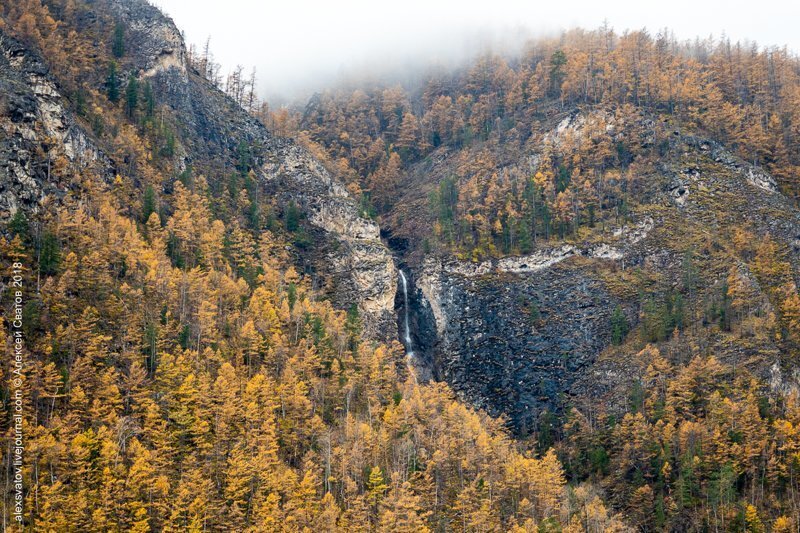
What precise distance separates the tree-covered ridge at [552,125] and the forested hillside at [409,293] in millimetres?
651

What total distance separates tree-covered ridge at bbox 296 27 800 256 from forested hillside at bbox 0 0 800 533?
65 centimetres

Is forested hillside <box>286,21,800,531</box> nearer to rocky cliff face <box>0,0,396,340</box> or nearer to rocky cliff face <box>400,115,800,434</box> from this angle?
rocky cliff face <box>400,115,800,434</box>

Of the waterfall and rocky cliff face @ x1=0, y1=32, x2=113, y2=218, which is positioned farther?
the waterfall

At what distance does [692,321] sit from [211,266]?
2659 inches

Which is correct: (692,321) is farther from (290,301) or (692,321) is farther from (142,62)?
(142,62)

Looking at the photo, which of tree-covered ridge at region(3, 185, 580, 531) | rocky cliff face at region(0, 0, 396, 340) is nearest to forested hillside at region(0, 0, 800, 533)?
tree-covered ridge at region(3, 185, 580, 531)

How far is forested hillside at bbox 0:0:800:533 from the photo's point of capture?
239 feet

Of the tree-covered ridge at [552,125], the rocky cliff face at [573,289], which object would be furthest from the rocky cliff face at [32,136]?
the tree-covered ridge at [552,125]

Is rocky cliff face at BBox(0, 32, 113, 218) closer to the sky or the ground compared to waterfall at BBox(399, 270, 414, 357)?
closer to the sky

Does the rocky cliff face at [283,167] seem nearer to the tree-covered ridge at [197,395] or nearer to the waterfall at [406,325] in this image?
the waterfall at [406,325]

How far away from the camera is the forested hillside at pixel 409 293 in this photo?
7288cm

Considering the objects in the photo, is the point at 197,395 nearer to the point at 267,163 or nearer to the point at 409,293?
the point at 409,293

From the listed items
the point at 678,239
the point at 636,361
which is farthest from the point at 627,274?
the point at 636,361

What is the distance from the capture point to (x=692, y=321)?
360 ft
